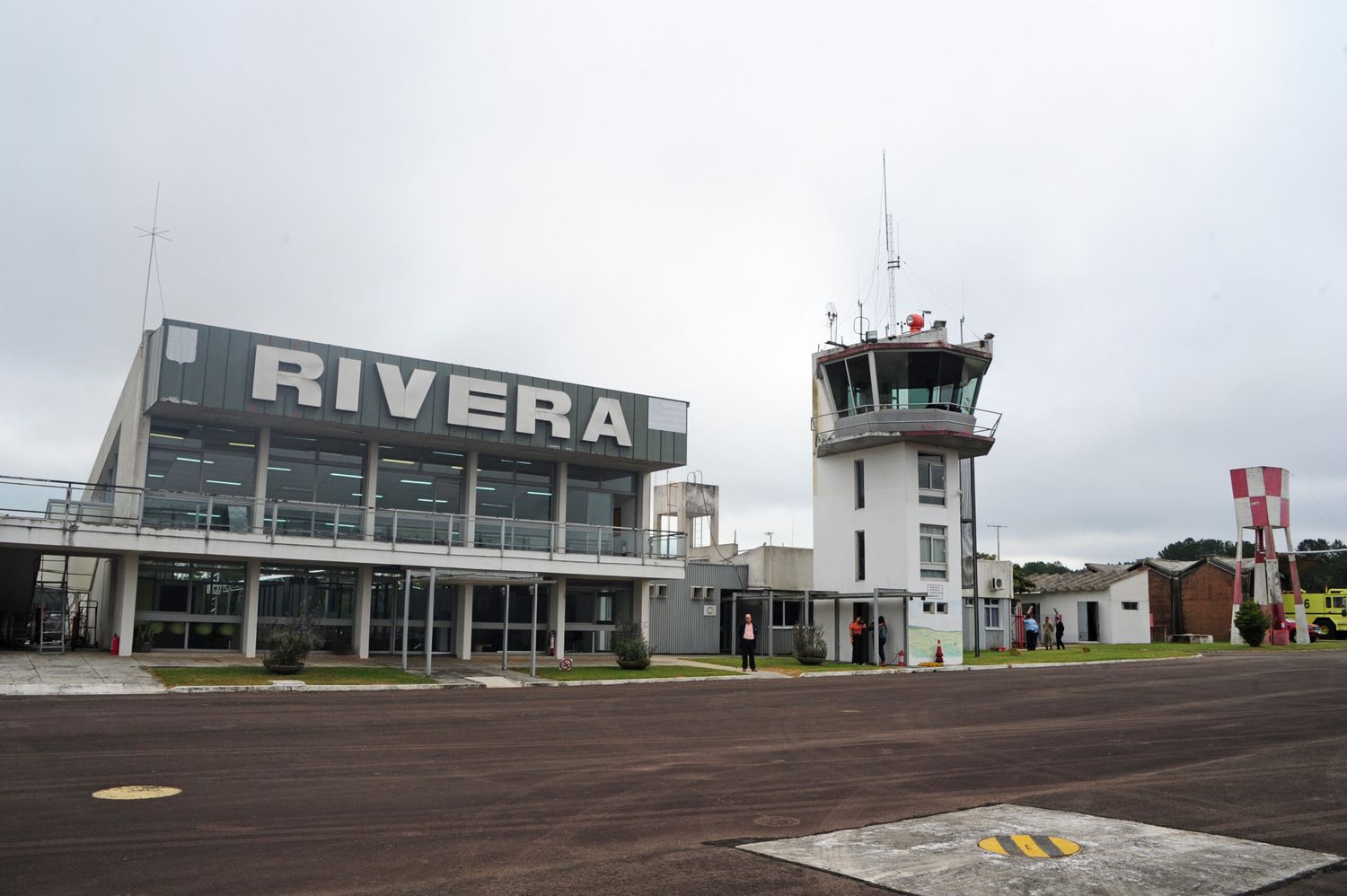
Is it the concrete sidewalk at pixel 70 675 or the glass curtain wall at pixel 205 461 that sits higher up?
the glass curtain wall at pixel 205 461

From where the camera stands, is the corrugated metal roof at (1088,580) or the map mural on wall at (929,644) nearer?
the map mural on wall at (929,644)

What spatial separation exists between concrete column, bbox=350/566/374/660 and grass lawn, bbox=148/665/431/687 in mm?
3517

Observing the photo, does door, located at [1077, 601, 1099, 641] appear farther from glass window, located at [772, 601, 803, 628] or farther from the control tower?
glass window, located at [772, 601, 803, 628]

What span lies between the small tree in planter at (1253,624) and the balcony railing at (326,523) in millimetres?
32211

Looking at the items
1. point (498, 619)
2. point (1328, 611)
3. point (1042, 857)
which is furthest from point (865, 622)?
point (1328, 611)

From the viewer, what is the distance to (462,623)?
32.4 metres

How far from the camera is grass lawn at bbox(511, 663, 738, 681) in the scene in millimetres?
27500

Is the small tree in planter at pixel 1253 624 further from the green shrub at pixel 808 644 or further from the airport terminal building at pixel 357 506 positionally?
the airport terminal building at pixel 357 506

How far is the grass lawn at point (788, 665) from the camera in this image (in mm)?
33438

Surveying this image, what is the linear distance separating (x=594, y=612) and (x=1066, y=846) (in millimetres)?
27456

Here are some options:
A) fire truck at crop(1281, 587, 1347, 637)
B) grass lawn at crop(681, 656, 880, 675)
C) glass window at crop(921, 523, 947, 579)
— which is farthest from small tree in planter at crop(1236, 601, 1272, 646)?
grass lawn at crop(681, 656, 880, 675)

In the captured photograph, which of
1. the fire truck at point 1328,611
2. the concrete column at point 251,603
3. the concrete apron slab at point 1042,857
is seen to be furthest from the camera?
the fire truck at point 1328,611

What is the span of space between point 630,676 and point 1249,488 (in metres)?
41.8

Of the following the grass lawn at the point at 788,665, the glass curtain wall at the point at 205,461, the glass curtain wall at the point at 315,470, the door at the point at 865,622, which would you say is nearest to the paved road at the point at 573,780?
the glass curtain wall at the point at 205,461
